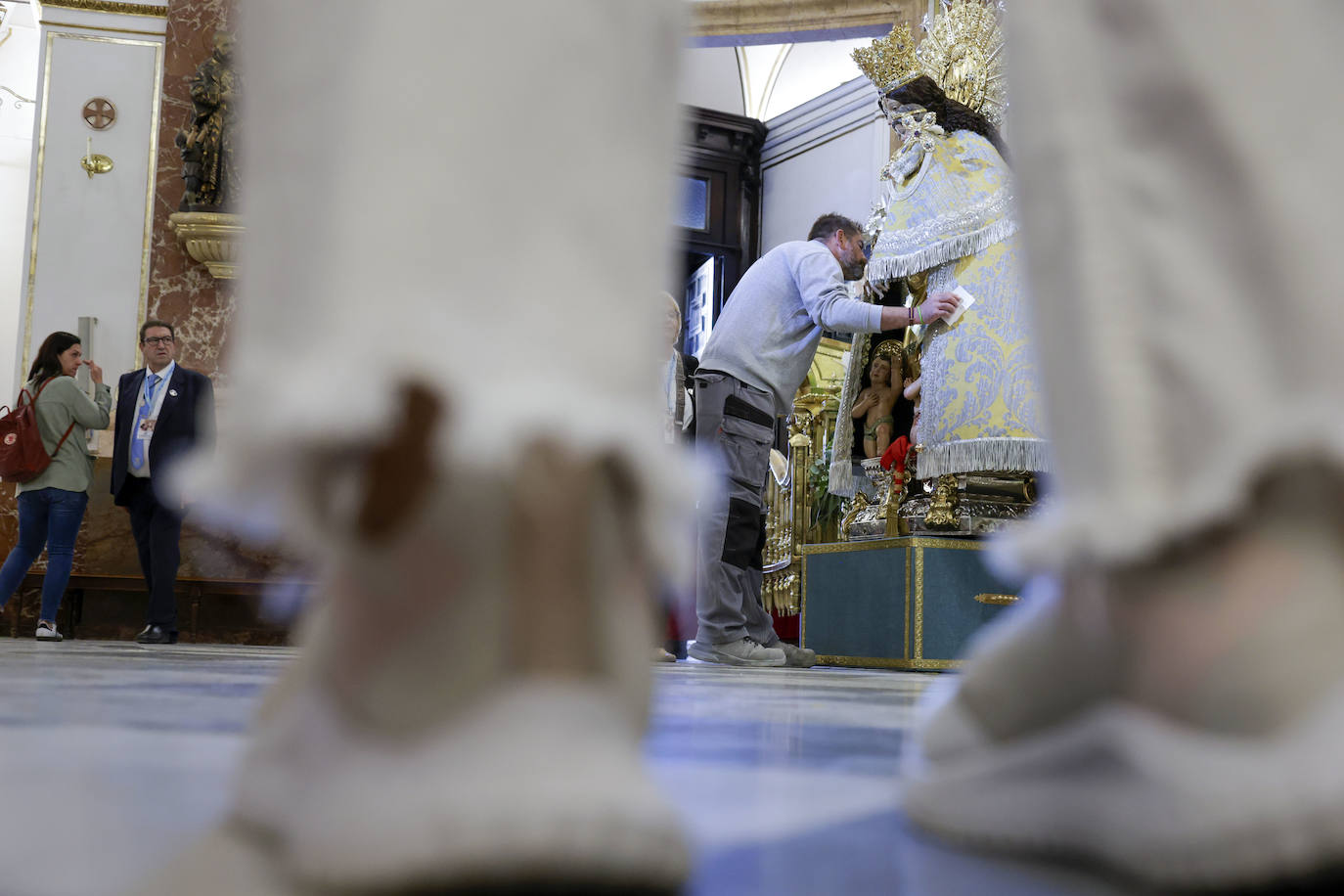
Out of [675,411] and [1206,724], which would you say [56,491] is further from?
[1206,724]

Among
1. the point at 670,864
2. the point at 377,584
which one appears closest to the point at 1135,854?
the point at 670,864

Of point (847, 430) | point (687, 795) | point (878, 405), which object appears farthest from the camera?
point (847, 430)

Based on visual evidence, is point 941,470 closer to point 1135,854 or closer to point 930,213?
point 930,213

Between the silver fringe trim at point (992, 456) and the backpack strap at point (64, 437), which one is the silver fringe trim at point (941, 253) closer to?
the silver fringe trim at point (992, 456)

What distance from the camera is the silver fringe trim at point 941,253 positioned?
3971 mm

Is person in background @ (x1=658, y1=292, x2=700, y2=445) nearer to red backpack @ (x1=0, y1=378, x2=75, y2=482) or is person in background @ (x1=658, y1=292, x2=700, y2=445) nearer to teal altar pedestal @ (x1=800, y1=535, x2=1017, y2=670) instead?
teal altar pedestal @ (x1=800, y1=535, x2=1017, y2=670)

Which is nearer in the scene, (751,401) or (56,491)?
(751,401)

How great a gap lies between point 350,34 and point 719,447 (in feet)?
11.0

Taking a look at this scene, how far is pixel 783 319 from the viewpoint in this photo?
3.83 meters

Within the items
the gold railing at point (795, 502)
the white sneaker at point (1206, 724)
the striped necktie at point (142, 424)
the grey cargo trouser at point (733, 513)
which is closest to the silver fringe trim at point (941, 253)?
the grey cargo trouser at point (733, 513)

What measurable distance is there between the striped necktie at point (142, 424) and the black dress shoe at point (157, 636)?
0.66 m

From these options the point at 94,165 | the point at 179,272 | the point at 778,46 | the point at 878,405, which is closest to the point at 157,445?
the point at 179,272

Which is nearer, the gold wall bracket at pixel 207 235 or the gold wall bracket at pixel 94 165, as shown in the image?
the gold wall bracket at pixel 207 235

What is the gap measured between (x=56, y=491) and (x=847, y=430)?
10.6 feet
